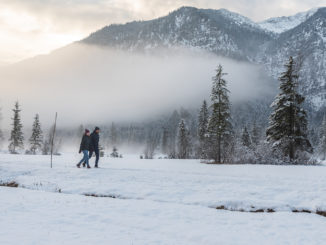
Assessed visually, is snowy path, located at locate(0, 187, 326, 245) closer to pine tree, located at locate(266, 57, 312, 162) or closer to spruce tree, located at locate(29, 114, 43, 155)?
pine tree, located at locate(266, 57, 312, 162)

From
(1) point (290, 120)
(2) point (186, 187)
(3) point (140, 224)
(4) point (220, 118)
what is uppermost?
(4) point (220, 118)

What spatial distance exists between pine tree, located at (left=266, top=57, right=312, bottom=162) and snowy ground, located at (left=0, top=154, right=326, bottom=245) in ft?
42.8

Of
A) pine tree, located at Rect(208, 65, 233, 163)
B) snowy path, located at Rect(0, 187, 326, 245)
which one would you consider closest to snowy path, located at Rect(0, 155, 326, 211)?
snowy path, located at Rect(0, 187, 326, 245)

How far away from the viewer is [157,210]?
9078 mm

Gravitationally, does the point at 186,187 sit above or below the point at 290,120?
below

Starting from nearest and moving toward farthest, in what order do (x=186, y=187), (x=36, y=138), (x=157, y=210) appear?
(x=157, y=210)
(x=186, y=187)
(x=36, y=138)

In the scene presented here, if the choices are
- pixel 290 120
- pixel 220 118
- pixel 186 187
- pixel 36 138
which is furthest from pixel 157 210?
pixel 36 138

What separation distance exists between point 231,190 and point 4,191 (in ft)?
32.4

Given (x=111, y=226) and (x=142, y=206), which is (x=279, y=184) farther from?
(x=111, y=226)

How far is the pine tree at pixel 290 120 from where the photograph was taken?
24797mm

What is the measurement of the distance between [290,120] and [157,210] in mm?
20293

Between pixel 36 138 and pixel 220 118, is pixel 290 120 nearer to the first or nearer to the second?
pixel 220 118

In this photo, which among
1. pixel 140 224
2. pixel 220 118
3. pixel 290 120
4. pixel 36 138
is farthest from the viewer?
pixel 36 138

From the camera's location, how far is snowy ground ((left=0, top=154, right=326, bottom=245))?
256 inches
